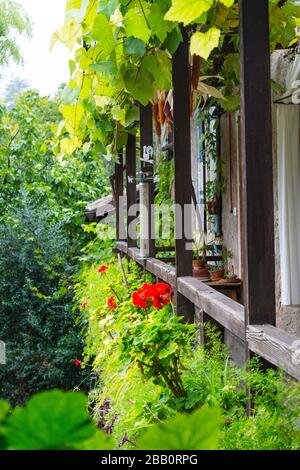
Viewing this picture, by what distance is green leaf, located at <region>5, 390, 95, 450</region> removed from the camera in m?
0.39

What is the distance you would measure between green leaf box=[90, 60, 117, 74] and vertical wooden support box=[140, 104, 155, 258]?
2135 mm

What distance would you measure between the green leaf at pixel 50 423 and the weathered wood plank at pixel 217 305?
2.02 meters

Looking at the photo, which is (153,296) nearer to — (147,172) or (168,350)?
(168,350)

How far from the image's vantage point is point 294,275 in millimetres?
4828

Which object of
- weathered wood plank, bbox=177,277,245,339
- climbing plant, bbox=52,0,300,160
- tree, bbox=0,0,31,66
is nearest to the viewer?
weathered wood plank, bbox=177,277,245,339

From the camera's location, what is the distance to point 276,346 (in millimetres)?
2002

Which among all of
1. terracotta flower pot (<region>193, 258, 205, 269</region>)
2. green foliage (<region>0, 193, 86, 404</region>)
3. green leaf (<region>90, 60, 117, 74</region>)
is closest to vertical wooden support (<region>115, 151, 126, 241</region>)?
green foliage (<region>0, 193, 86, 404</region>)

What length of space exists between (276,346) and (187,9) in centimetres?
100

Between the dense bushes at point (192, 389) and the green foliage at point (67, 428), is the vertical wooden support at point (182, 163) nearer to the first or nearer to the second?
the dense bushes at point (192, 389)

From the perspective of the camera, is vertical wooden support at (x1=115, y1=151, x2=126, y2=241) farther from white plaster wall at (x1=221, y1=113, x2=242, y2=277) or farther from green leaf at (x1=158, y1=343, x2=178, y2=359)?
green leaf at (x1=158, y1=343, x2=178, y2=359)

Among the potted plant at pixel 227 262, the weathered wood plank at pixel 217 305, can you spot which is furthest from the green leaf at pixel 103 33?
the potted plant at pixel 227 262

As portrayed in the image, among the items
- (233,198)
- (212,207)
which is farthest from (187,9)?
(212,207)

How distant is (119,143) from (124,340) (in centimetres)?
390

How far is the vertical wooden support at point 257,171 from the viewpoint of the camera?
2303 mm
